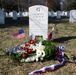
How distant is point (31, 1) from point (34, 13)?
4307 cm

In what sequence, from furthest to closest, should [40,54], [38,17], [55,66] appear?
[38,17] → [40,54] → [55,66]

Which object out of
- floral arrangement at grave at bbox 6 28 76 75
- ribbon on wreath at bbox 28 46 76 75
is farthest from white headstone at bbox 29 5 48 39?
ribbon on wreath at bbox 28 46 76 75

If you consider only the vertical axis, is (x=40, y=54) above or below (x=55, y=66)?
above

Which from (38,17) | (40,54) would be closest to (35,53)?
(40,54)

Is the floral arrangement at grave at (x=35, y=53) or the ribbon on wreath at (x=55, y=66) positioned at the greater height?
the floral arrangement at grave at (x=35, y=53)

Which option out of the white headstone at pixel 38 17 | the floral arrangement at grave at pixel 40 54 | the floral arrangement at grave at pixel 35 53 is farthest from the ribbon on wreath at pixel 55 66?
the white headstone at pixel 38 17

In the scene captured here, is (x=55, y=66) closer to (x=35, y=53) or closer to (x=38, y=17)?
(x=35, y=53)

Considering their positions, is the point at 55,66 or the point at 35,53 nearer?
the point at 55,66

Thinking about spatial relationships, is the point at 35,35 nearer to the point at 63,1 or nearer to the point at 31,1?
the point at 31,1

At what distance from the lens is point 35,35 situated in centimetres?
846

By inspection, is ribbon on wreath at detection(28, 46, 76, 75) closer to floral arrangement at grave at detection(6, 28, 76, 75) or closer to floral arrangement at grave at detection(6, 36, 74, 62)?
floral arrangement at grave at detection(6, 28, 76, 75)

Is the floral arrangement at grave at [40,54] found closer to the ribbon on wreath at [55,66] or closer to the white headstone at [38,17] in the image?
the ribbon on wreath at [55,66]

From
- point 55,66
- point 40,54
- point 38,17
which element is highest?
point 38,17

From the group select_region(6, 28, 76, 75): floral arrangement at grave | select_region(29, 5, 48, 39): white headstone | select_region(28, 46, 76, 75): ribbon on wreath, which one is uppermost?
select_region(29, 5, 48, 39): white headstone
